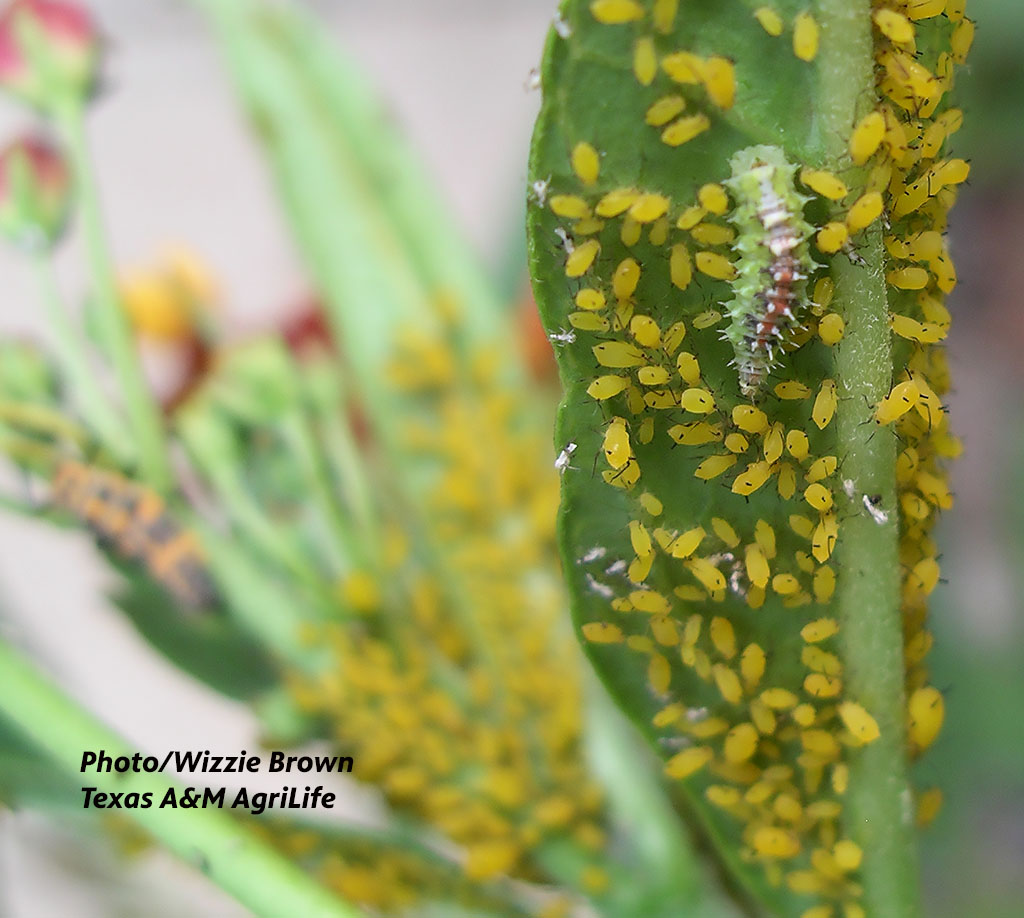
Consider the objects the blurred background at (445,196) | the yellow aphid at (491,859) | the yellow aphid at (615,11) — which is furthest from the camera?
the blurred background at (445,196)

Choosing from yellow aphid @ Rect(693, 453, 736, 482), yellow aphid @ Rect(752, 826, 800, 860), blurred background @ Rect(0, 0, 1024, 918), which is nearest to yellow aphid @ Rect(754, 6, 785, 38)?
yellow aphid @ Rect(693, 453, 736, 482)

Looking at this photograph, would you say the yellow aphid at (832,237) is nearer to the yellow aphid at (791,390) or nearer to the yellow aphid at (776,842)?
the yellow aphid at (791,390)

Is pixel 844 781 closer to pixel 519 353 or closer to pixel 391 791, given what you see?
pixel 391 791

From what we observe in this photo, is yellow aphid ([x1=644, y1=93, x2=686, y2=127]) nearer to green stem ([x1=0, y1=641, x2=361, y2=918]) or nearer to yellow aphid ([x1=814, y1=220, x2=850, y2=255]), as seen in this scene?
yellow aphid ([x1=814, y1=220, x2=850, y2=255])

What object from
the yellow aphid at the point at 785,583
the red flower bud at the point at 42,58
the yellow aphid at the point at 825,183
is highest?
the red flower bud at the point at 42,58

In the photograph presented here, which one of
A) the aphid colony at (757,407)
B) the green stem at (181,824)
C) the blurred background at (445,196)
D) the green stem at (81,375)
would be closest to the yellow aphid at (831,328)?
the aphid colony at (757,407)

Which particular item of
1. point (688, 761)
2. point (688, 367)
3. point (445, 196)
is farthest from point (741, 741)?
point (445, 196)

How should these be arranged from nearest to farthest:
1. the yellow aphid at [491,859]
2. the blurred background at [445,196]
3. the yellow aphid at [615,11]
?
the yellow aphid at [615,11] → the yellow aphid at [491,859] → the blurred background at [445,196]
